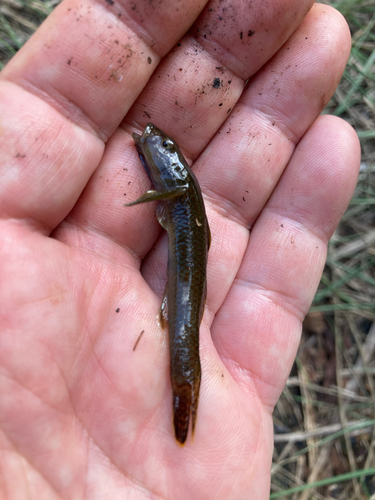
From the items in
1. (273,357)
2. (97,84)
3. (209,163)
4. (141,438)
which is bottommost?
(141,438)

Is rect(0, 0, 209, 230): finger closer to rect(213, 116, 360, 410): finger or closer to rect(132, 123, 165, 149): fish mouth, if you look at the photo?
rect(132, 123, 165, 149): fish mouth

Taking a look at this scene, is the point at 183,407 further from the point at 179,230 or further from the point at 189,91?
the point at 189,91

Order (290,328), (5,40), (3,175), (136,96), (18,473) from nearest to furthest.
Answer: (18,473) < (3,175) < (136,96) < (290,328) < (5,40)

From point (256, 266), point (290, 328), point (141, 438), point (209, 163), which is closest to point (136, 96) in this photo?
point (209, 163)

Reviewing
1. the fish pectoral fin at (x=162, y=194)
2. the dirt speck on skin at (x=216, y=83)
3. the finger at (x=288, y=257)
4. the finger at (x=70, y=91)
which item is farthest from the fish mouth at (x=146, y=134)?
the finger at (x=288, y=257)

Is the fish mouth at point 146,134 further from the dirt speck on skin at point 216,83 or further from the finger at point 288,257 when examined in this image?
the finger at point 288,257

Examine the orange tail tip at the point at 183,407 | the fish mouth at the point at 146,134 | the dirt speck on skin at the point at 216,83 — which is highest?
the dirt speck on skin at the point at 216,83

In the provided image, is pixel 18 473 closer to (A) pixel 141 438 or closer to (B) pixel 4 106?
(A) pixel 141 438
